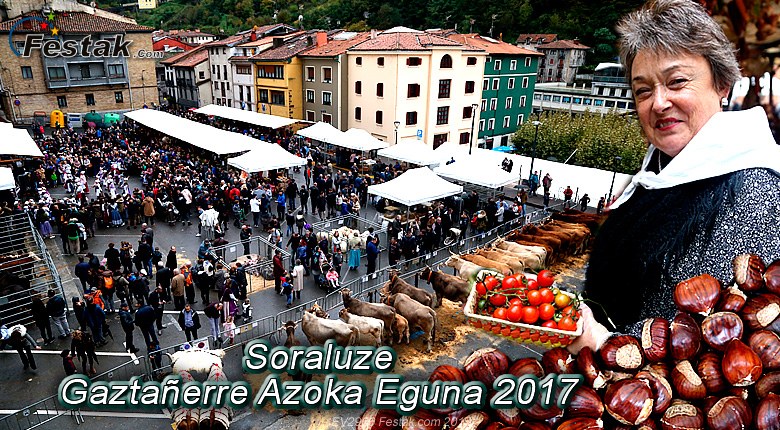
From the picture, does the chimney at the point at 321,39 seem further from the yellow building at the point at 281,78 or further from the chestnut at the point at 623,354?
the chestnut at the point at 623,354

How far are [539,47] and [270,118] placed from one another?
171ft

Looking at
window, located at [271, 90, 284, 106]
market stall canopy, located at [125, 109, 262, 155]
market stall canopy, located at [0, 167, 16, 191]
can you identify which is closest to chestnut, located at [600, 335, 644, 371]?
market stall canopy, located at [0, 167, 16, 191]

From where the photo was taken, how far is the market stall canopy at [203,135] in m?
27.3

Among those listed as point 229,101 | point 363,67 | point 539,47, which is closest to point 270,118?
point 363,67

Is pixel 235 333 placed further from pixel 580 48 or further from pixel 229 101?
pixel 580 48

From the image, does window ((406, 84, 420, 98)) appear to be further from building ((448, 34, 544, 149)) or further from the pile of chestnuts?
the pile of chestnuts

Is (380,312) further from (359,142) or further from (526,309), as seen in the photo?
(359,142)

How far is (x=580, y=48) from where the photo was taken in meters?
70.4

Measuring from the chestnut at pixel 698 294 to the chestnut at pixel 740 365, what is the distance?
7.7 inches

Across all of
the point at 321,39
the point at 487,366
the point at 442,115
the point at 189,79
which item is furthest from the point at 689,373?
the point at 189,79

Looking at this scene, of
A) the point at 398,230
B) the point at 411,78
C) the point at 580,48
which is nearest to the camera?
the point at 398,230

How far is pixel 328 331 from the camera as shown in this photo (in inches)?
447

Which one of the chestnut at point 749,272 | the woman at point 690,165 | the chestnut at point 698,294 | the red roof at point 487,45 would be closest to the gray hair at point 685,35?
the woman at point 690,165

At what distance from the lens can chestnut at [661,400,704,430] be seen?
6.94 feet
